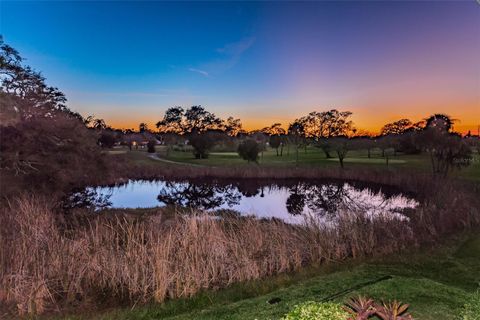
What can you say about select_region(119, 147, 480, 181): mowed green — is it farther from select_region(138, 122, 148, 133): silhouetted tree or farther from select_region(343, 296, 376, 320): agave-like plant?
select_region(138, 122, 148, 133): silhouetted tree

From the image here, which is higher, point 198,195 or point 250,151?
point 250,151

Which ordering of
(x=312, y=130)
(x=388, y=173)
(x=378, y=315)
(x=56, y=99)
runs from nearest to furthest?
(x=378, y=315), (x=56, y=99), (x=388, y=173), (x=312, y=130)

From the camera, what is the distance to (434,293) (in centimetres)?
408

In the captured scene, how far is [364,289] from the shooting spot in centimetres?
416

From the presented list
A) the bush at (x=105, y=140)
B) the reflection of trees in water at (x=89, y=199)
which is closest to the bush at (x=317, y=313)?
the reflection of trees in water at (x=89, y=199)

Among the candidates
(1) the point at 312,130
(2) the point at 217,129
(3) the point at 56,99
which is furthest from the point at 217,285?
(2) the point at 217,129

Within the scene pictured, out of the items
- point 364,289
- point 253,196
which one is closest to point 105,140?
point 253,196

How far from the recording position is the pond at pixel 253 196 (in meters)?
18.6

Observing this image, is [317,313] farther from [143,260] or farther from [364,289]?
[143,260]

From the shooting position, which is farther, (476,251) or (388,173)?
(388,173)

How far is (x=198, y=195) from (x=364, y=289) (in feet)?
66.7

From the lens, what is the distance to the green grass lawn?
3.85 meters

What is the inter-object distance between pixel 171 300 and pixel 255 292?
147 centimetres

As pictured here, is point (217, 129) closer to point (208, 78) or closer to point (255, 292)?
point (208, 78)
